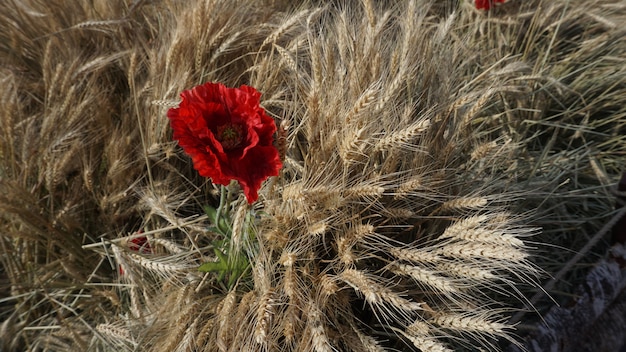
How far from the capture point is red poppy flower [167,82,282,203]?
128 cm

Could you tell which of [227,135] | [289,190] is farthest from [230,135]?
[289,190]

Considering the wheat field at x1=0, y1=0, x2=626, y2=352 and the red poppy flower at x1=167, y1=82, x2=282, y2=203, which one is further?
the wheat field at x1=0, y1=0, x2=626, y2=352

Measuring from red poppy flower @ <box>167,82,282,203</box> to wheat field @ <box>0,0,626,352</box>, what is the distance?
71 mm

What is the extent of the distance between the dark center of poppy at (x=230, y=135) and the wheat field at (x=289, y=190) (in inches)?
3.9

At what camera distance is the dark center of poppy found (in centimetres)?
137

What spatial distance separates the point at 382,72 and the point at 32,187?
1.12 meters

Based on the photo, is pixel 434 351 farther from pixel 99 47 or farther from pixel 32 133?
pixel 99 47

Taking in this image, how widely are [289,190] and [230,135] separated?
18 cm

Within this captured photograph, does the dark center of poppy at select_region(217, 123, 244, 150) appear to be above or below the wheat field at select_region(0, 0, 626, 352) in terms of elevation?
above

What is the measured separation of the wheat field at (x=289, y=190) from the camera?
1.42 metres

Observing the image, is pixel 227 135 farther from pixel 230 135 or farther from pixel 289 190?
pixel 289 190

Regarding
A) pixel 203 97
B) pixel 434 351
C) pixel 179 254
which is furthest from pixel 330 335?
pixel 203 97

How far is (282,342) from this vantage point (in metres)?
1.48

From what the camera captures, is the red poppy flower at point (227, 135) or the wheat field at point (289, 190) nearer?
the red poppy flower at point (227, 135)
